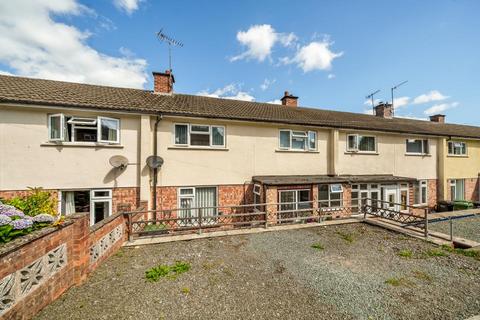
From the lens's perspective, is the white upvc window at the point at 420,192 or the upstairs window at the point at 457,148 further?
the upstairs window at the point at 457,148

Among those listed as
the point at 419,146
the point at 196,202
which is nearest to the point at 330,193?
the point at 196,202

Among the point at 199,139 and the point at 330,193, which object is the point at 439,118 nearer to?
the point at 330,193

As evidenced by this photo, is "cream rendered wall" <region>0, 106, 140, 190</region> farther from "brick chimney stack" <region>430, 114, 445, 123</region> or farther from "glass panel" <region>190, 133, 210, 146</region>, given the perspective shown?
"brick chimney stack" <region>430, 114, 445, 123</region>

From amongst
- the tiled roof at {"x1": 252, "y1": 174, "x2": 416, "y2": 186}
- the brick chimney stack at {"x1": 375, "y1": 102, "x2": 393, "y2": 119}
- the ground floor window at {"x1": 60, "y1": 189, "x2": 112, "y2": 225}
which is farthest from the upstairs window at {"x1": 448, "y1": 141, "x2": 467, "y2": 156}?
the ground floor window at {"x1": 60, "y1": 189, "x2": 112, "y2": 225}

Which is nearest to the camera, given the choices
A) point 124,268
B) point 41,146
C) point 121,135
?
point 124,268

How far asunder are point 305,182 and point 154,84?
9678mm

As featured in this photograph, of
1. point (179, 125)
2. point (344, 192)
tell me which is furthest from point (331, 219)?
point (179, 125)

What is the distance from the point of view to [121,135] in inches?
327

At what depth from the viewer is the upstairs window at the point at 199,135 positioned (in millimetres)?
9125

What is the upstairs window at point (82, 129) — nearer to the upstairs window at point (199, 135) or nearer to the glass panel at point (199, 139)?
the upstairs window at point (199, 135)

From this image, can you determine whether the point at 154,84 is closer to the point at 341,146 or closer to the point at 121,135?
the point at 121,135

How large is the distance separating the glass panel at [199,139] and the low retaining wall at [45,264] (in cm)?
508

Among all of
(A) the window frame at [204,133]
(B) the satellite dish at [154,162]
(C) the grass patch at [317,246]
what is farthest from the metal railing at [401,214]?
(B) the satellite dish at [154,162]

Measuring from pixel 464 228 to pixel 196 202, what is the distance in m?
12.1
